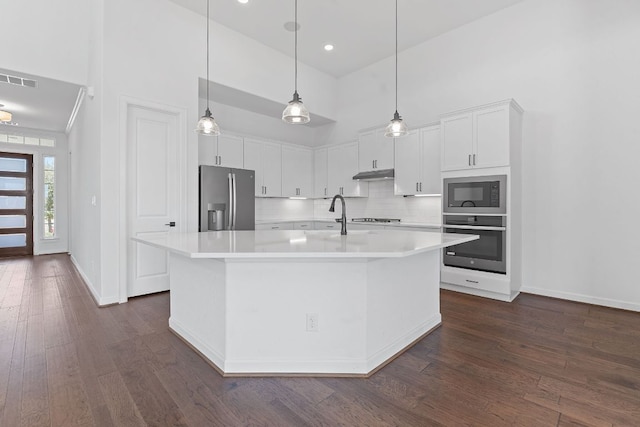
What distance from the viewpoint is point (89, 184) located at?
435cm

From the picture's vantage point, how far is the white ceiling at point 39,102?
4.41 meters

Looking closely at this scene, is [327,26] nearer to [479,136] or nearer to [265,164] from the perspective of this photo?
[265,164]

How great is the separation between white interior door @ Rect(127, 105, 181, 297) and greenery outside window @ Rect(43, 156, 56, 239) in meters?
5.46

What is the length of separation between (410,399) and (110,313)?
3.11 m

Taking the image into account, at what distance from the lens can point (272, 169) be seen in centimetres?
597

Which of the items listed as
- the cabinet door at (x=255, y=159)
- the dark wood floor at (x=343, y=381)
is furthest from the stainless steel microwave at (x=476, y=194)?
the cabinet door at (x=255, y=159)

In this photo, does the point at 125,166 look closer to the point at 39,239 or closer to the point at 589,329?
the point at 589,329

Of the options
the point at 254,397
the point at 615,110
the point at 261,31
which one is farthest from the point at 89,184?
the point at 615,110

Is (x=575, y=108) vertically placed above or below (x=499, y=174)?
above

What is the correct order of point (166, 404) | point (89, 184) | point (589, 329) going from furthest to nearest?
point (89, 184) < point (589, 329) < point (166, 404)

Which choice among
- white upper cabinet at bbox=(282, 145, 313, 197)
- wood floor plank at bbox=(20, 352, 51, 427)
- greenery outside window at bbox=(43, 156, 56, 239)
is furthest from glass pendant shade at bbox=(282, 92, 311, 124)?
greenery outside window at bbox=(43, 156, 56, 239)

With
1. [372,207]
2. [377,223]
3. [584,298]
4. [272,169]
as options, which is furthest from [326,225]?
[584,298]

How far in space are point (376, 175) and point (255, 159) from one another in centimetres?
218

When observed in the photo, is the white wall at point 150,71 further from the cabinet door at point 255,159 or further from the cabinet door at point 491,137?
the cabinet door at point 491,137
